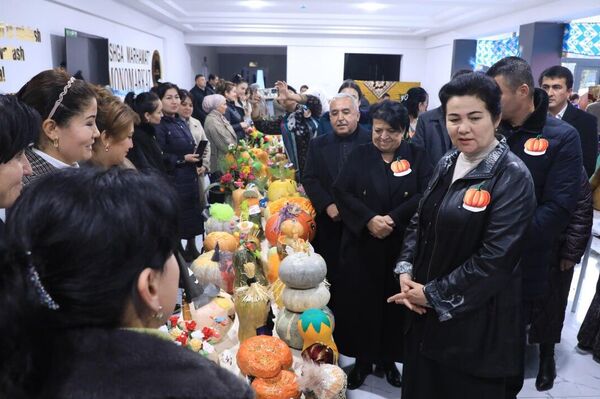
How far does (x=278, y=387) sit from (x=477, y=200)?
81cm

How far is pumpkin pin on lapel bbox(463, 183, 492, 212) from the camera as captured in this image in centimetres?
145

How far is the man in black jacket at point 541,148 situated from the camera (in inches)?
73.3

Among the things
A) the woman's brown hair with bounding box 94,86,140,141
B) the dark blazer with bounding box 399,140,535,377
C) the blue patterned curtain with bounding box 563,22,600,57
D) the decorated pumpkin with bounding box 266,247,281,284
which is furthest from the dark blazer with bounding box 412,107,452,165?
the blue patterned curtain with bounding box 563,22,600,57

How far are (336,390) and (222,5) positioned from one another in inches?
370

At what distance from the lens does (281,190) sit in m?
3.06

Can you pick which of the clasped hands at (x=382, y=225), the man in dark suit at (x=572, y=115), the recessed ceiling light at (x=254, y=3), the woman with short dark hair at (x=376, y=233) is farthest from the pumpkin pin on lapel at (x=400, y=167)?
the recessed ceiling light at (x=254, y=3)

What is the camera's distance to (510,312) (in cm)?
152

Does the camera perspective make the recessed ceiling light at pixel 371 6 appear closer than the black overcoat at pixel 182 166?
No

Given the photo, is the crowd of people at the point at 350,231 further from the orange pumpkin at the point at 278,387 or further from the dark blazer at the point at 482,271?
the orange pumpkin at the point at 278,387

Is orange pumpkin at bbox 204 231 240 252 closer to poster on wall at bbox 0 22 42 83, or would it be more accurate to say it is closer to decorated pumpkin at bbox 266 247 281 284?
decorated pumpkin at bbox 266 247 281 284

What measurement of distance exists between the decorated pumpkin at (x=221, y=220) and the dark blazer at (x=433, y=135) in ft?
3.88

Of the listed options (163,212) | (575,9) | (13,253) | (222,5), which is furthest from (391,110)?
(222,5)

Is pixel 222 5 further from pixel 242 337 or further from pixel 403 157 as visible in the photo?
pixel 242 337

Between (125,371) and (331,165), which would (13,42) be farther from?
(125,371)
